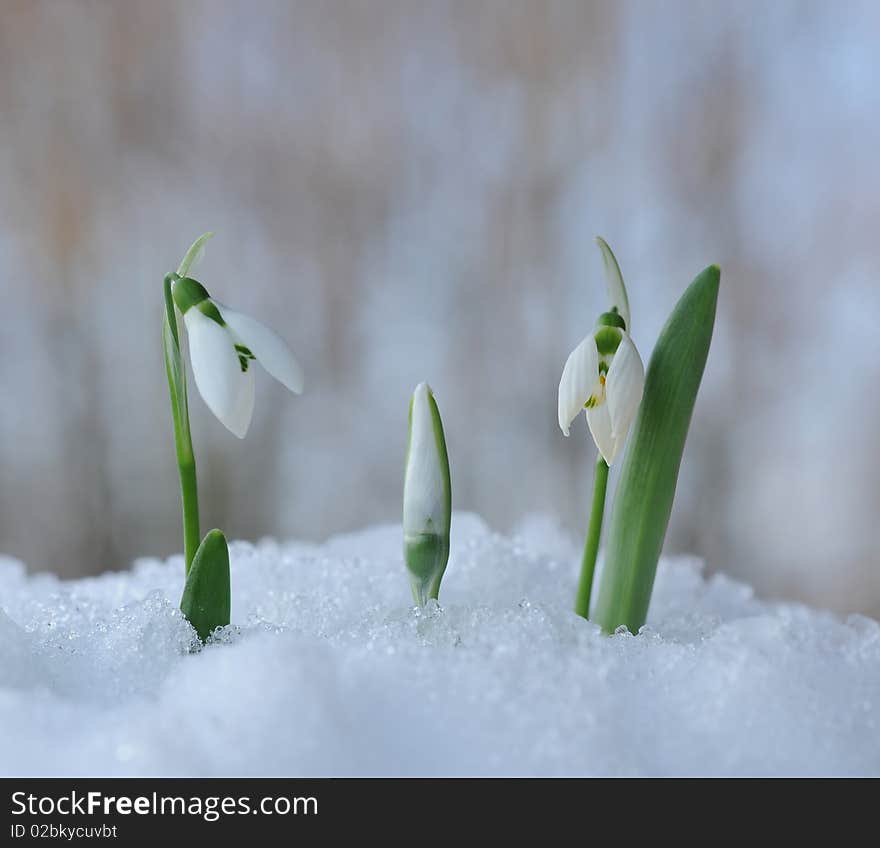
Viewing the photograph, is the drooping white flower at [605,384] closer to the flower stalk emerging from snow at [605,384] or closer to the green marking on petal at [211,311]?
the flower stalk emerging from snow at [605,384]

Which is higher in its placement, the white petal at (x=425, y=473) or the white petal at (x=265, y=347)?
the white petal at (x=265, y=347)

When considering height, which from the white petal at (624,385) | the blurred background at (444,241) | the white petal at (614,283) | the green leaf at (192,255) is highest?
the blurred background at (444,241)

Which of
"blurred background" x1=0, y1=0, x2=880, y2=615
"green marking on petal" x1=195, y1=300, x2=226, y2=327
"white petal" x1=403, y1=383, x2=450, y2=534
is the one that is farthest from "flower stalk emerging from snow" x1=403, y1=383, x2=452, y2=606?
"blurred background" x1=0, y1=0, x2=880, y2=615

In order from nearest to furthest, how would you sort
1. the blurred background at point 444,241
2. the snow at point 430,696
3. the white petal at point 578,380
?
the snow at point 430,696
the white petal at point 578,380
the blurred background at point 444,241

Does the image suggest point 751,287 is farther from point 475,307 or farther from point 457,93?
point 457,93

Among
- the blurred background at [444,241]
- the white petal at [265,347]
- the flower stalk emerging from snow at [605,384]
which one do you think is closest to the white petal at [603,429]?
the flower stalk emerging from snow at [605,384]

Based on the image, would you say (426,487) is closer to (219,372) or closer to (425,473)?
(425,473)
